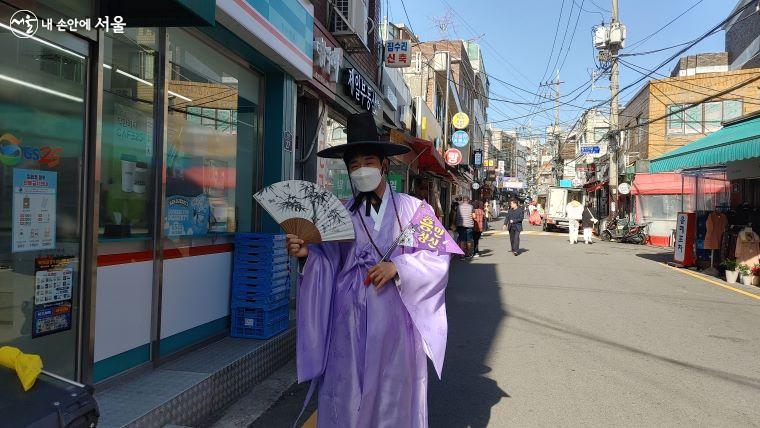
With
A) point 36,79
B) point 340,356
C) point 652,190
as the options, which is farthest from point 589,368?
point 652,190

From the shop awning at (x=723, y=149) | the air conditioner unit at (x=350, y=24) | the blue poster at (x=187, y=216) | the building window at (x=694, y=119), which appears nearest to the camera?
the blue poster at (x=187, y=216)

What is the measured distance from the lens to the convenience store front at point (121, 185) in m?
3.00

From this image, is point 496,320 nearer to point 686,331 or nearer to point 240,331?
point 686,331

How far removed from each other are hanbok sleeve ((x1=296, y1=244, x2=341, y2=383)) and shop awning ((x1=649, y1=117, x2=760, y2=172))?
9814 millimetres

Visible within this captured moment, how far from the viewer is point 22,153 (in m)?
2.94

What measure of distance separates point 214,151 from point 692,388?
4.84m

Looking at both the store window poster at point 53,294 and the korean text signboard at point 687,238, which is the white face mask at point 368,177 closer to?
the store window poster at point 53,294

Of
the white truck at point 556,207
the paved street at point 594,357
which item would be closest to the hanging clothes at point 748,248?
the paved street at point 594,357

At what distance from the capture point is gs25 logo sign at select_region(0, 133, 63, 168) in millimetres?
2828

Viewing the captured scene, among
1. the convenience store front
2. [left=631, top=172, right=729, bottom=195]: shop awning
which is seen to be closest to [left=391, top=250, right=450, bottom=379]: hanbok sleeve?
the convenience store front

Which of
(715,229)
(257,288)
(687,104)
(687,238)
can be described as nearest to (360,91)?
(257,288)

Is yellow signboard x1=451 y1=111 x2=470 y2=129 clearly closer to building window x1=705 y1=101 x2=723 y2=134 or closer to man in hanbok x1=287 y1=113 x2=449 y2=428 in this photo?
building window x1=705 y1=101 x2=723 y2=134

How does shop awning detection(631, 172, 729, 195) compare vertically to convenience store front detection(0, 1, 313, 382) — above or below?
above

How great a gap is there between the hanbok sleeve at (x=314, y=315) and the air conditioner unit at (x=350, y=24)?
6.51 m
